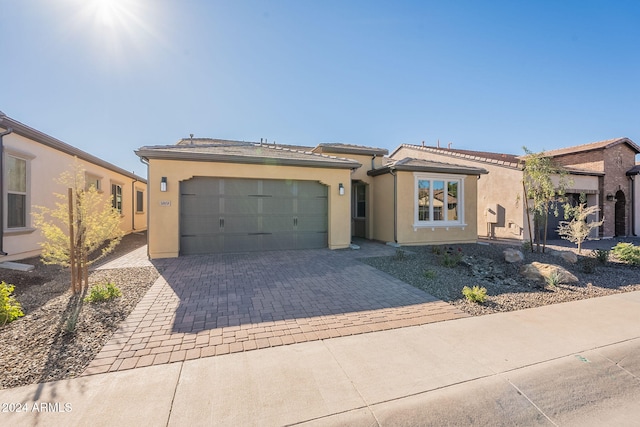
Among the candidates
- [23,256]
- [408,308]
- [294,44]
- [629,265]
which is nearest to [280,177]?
[294,44]

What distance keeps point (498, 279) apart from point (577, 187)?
12359mm

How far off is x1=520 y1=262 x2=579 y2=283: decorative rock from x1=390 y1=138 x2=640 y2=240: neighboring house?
7053 millimetres

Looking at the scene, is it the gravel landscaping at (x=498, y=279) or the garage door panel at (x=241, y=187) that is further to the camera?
the garage door panel at (x=241, y=187)

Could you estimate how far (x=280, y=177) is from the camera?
369 inches

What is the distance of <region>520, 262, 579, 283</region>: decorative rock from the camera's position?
6277mm

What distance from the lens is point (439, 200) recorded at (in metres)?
11.3

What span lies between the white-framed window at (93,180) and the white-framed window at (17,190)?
307 cm

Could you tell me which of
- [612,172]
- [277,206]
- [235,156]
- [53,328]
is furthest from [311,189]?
[612,172]

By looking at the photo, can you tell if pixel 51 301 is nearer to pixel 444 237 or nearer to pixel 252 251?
pixel 252 251

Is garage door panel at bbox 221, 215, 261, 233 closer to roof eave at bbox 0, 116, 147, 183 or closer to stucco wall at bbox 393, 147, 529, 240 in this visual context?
roof eave at bbox 0, 116, 147, 183

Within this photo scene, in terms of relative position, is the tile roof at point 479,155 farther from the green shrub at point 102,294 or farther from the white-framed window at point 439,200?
the green shrub at point 102,294

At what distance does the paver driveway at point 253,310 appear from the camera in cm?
325

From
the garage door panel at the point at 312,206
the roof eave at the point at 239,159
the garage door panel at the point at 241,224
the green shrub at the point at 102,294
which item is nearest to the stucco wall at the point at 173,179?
the roof eave at the point at 239,159

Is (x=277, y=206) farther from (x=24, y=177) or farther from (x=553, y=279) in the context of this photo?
(x=553, y=279)
